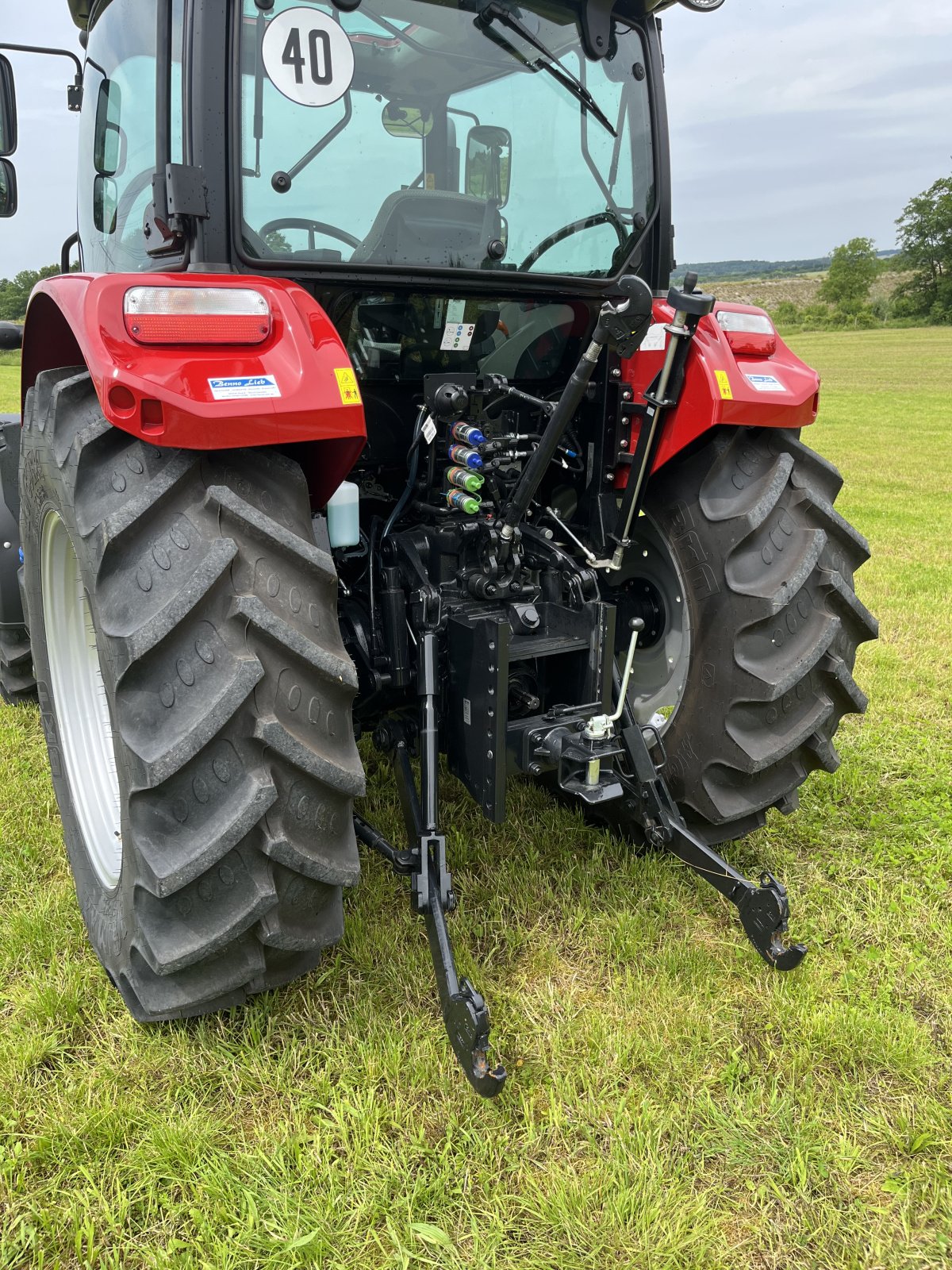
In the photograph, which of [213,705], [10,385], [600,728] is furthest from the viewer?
[10,385]

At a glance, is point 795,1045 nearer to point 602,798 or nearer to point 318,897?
point 602,798

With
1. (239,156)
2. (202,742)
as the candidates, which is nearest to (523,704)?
(202,742)

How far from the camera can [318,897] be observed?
1925 millimetres

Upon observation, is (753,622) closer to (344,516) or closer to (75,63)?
(344,516)

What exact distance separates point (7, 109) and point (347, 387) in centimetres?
175

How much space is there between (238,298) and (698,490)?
4.20 ft

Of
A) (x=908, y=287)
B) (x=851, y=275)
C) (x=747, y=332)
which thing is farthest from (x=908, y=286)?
(x=747, y=332)

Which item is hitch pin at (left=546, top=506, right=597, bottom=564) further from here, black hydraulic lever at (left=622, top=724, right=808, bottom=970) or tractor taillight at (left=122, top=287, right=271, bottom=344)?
tractor taillight at (left=122, top=287, right=271, bottom=344)

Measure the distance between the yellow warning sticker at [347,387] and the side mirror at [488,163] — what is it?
86cm

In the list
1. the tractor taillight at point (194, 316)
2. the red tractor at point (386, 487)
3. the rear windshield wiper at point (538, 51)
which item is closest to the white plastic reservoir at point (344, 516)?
the red tractor at point (386, 487)

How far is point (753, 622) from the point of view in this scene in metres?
2.38

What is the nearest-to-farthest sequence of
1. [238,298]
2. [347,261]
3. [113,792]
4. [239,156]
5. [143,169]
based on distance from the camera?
[238,298], [239,156], [347,261], [143,169], [113,792]

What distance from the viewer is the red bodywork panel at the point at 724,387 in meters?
2.38

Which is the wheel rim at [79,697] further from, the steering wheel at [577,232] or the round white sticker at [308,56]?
the steering wheel at [577,232]
